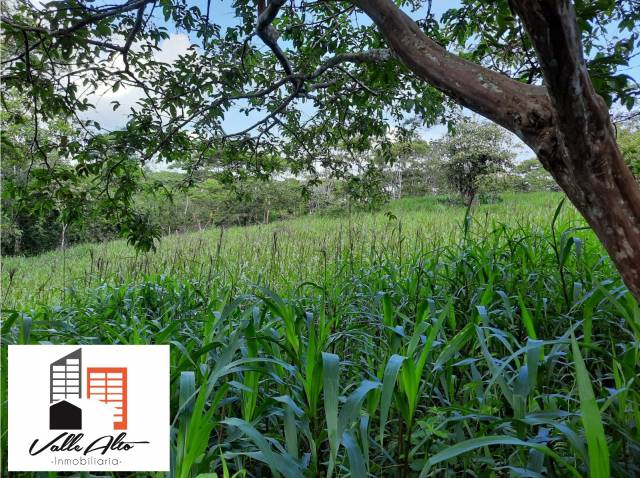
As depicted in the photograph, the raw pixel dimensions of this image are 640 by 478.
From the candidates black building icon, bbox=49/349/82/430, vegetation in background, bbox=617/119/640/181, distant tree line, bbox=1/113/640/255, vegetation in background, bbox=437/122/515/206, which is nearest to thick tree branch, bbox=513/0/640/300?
black building icon, bbox=49/349/82/430

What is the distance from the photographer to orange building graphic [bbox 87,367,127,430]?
1317 millimetres

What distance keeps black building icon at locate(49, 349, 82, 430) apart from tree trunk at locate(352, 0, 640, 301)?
5.43ft

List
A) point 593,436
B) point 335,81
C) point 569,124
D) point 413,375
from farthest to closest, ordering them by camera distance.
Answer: point 335,81
point 413,375
point 569,124
point 593,436

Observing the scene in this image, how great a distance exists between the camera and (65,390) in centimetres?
138

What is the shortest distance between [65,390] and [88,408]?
0.43 feet

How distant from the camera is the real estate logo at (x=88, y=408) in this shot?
46.0 inches

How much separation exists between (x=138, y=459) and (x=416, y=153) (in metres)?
18.3

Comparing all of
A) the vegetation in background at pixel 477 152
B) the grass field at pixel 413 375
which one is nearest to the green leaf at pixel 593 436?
the grass field at pixel 413 375

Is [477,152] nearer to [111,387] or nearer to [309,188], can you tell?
[309,188]

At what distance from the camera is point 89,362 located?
4.78ft

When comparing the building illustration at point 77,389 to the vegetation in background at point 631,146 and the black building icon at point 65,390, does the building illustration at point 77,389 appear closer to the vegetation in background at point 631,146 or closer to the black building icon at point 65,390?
the black building icon at point 65,390

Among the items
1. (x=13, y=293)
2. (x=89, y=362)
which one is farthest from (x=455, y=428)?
(x=13, y=293)

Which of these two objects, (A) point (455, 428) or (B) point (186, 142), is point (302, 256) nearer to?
(B) point (186, 142)

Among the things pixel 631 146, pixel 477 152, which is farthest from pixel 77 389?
pixel 477 152
